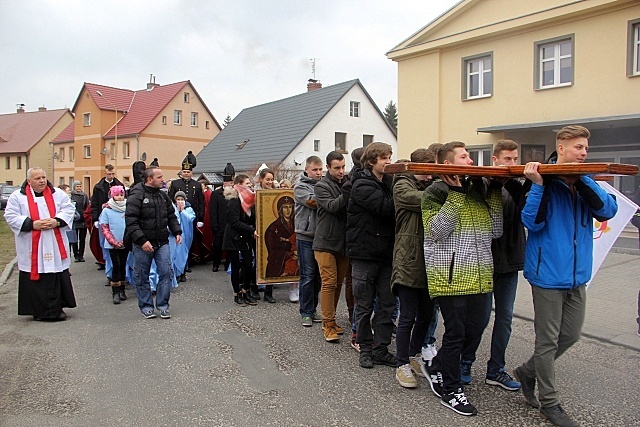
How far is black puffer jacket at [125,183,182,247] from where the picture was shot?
6.98 m

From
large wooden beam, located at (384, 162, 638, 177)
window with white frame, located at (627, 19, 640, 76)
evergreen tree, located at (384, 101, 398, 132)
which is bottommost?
large wooden beam, located at (384, 162, 638, 177)

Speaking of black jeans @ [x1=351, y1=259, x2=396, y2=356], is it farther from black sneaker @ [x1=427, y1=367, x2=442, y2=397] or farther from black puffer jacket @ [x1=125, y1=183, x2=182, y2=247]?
black puffer jacket @ [x1=125, y1=183, x2=182, y2=247]

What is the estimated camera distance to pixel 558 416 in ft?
12.8

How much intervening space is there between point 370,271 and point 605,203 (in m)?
2.07

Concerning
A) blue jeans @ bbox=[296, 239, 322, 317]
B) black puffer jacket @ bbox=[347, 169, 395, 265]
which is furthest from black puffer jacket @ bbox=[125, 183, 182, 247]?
black puffer jacket @ bbox=[347, 169, 395, 265]

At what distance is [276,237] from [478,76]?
46.3ft

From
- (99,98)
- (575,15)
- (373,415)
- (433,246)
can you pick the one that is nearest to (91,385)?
(373,415)

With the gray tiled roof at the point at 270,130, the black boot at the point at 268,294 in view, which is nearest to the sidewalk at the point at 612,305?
the black boot at the point at 268,294

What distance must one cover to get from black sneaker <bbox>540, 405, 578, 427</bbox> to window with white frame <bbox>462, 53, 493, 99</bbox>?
16.7 meters

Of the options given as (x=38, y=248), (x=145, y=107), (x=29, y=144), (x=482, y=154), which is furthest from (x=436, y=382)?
(x=29, y=144)

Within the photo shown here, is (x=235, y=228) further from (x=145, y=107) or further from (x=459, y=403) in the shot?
(x=145, y=107)

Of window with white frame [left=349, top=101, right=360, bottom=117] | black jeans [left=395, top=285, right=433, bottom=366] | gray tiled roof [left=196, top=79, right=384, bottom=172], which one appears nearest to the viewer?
black jeans [left=395, top=285, right=433, bottom=366]

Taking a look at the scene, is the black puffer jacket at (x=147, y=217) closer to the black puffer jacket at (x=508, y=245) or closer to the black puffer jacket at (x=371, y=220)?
the black puffer jacket at (x=371, y=220)

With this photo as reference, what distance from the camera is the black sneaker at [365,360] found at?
5.14 metres
